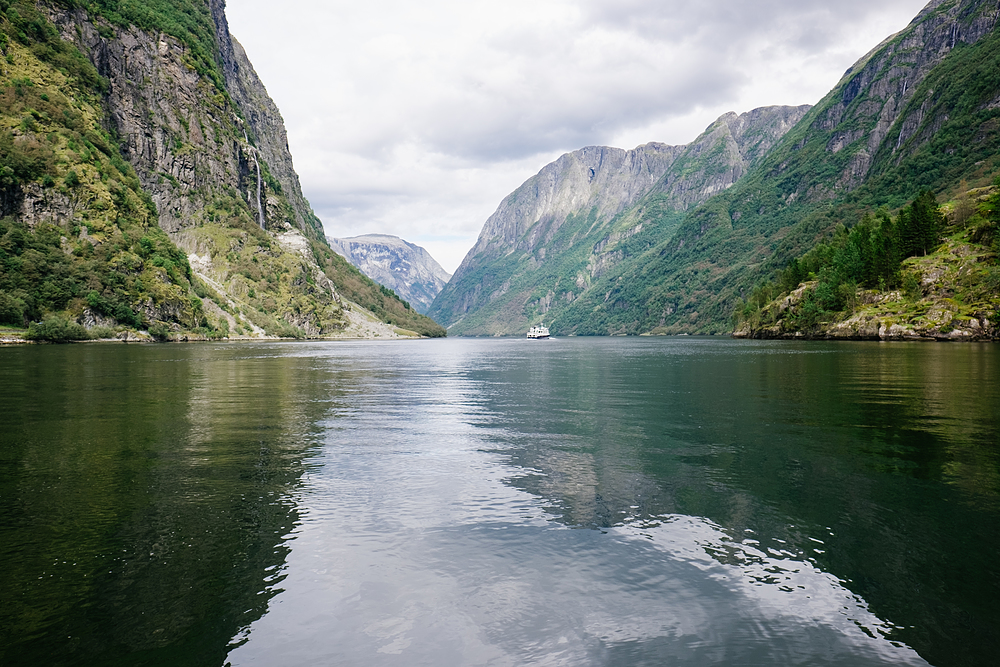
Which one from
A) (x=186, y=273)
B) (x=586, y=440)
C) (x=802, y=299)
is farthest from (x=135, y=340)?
(x=802, y=299)

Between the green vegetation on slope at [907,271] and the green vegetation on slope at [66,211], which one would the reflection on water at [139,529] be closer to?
the green vegetation on slope at [66,211]

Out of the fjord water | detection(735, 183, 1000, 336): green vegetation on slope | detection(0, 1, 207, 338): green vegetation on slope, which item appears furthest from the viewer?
detection(0, 1, 207, 338): green vegetation on slope

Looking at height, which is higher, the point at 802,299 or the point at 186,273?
the point at 186,273

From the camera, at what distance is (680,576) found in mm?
9914

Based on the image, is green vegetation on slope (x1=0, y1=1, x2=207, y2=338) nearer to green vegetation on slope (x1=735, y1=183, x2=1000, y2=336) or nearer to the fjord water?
the fjord water

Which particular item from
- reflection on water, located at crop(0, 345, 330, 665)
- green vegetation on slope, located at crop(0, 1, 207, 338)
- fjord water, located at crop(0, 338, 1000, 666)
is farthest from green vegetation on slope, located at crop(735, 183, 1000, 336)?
green vegetation on slope, located at crop(0, 1, 207, 338)

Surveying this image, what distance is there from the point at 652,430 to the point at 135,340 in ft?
508

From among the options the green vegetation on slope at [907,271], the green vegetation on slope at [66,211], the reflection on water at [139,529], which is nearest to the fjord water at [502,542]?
the reflection on water at [139,529]

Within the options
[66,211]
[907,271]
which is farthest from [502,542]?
[66,211]

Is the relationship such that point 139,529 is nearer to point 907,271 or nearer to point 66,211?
point 907,271

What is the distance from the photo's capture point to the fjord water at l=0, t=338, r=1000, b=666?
787 centimetres

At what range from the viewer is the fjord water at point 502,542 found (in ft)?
25.8

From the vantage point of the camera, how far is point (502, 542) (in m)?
11.7

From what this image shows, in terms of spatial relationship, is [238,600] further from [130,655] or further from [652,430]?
[652,430]
